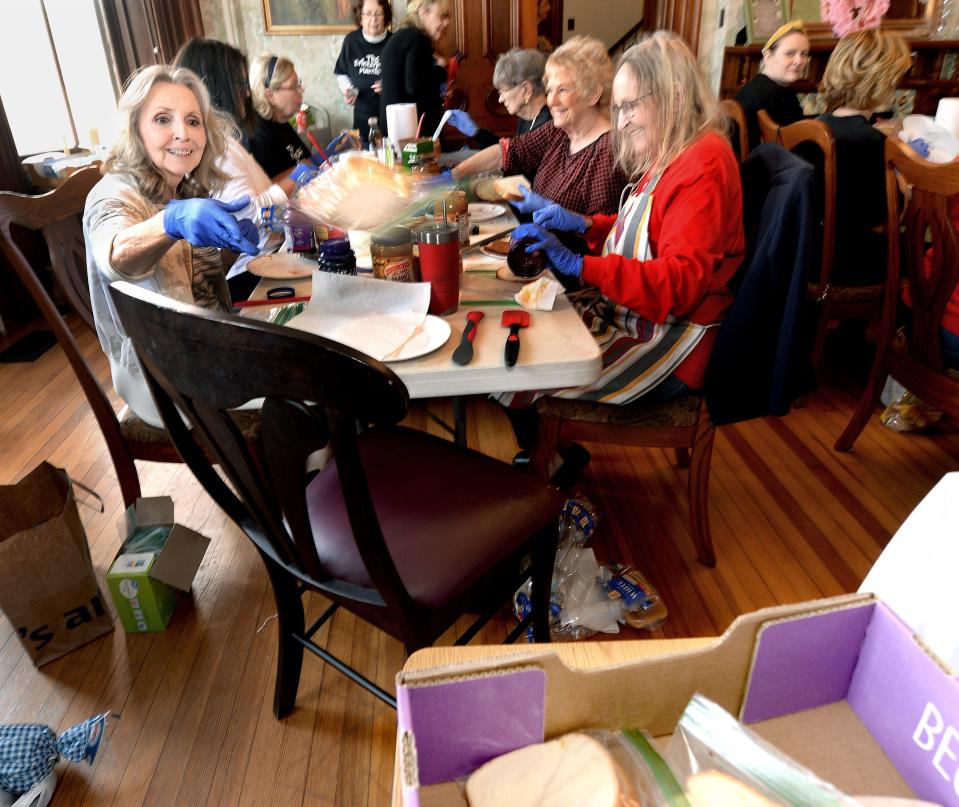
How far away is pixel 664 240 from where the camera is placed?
1.45 metres

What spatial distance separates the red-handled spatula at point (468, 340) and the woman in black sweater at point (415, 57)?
280 cm

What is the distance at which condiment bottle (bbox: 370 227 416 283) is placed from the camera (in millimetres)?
1313

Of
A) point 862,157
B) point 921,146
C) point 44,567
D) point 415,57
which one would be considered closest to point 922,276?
point 862,157

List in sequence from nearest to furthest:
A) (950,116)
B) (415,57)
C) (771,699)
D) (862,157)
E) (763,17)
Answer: (771,699) < (862,157) < (950,116) < (415,57) < (763,17)

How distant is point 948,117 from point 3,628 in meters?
3.36

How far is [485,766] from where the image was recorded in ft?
1.36

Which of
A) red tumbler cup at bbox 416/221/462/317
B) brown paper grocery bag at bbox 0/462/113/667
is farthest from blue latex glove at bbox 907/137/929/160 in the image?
→ brown paper grocery bag at bbox 0/462/113/667

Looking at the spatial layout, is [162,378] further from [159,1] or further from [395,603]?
[159,1]

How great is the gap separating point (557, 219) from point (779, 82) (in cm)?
207

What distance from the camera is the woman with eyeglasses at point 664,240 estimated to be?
140 cm

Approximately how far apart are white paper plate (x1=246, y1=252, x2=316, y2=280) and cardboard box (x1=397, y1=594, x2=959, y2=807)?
50.9 inches

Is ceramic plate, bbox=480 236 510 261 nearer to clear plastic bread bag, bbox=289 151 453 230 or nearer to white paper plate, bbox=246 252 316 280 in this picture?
clear plastic bread bag, bbox=289 151 453 230

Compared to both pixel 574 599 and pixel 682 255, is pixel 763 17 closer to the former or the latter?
pixel 682 255

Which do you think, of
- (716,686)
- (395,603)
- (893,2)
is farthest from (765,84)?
(716,686)
